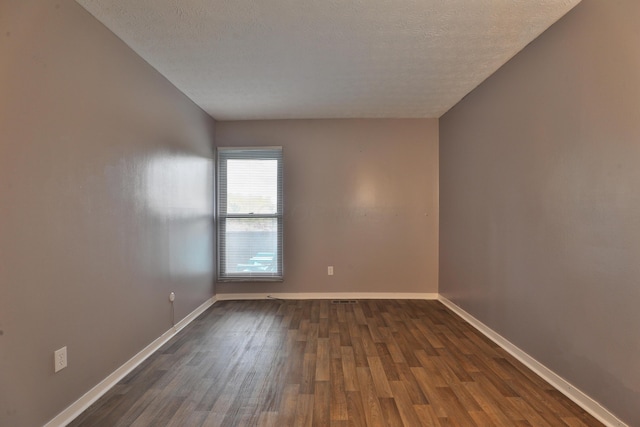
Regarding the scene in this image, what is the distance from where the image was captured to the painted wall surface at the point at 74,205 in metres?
1.52

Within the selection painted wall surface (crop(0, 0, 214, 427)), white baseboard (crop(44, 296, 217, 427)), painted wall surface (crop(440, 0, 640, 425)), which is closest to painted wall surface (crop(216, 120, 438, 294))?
painted wall surface (crop(440, 0, 640, 425))

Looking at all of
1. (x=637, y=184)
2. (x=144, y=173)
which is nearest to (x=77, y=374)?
(x=144, y=173)

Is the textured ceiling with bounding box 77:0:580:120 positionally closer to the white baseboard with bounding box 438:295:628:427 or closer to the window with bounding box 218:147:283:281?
the window with bounding box 218:147:283:281

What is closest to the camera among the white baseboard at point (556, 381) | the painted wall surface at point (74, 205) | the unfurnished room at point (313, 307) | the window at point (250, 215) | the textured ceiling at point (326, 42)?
the painted wall surface at point (74, 205)

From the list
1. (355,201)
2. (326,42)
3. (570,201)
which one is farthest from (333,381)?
(355,201)

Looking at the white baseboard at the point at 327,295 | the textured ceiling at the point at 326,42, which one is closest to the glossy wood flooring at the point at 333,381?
the white baseboard at the point at 327,295

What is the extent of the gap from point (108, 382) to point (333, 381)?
5.02 feet

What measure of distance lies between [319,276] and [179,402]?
2.57 meters

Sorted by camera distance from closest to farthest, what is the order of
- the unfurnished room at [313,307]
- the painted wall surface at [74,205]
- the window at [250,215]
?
the painted wall surface at [74,205], the unfurnished room at [313,307], the window at [250,215]

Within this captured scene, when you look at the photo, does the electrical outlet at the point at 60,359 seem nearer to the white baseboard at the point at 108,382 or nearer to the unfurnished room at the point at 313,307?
the unfurnished room at the point at 313,307

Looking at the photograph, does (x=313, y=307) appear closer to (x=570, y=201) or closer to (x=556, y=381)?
(x=556, y=381)

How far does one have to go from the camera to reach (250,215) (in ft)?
14.3

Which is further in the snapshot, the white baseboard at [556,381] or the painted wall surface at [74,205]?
the white baseboard at [556,381]

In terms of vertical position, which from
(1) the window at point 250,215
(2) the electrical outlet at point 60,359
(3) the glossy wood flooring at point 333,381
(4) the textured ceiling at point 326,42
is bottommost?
(3) the glossy wood flooring at point 333,381
